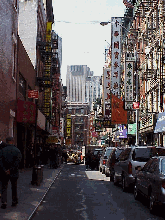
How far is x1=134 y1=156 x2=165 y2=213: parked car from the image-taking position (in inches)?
408

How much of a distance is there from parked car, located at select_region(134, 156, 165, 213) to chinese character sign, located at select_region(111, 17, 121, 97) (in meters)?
27.7

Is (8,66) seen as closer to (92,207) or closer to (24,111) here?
(24,111)

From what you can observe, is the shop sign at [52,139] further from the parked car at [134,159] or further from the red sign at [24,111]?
the parked car at [134,159]

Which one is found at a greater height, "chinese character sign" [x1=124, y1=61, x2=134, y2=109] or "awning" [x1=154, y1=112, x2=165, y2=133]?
"chinese character sign" [x1=124, y1=61, x2=134, y2=109]

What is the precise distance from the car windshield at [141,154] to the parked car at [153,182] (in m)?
2.78

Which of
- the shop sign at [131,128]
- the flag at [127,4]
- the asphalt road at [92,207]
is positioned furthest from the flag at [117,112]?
the asphalt road at [92,207]

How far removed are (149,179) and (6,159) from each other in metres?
3.76

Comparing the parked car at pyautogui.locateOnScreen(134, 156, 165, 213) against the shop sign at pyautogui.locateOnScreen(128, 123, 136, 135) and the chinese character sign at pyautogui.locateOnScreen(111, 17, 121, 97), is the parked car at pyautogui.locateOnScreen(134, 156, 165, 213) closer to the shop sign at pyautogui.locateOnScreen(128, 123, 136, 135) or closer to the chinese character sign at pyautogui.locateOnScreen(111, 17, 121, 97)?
the chinese character sign at pyautogui.locateOnScreen(111, 17, 121, 97)

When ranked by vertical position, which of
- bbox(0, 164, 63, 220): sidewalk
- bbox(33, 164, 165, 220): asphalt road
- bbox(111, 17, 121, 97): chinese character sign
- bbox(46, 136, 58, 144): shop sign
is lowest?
bbox(33, 164, 165, 220): asphalt road

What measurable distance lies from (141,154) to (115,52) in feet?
84.4

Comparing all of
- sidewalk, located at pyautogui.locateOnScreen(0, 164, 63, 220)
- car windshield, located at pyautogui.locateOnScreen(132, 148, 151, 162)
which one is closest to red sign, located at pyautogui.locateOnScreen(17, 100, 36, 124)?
sidewalk, located at pyautogui.locateOnScreen(0, 164, 63, 220)

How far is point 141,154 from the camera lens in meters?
16.5

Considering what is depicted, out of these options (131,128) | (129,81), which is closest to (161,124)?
(129,81)

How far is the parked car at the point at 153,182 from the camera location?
10.4 metres
